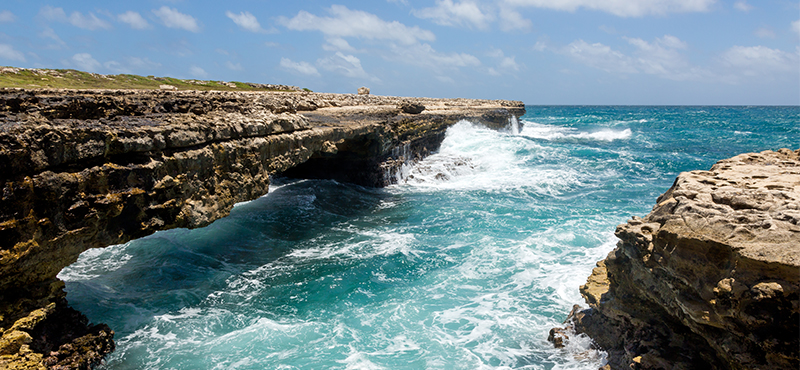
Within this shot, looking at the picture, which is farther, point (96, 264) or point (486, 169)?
point (486, 169)

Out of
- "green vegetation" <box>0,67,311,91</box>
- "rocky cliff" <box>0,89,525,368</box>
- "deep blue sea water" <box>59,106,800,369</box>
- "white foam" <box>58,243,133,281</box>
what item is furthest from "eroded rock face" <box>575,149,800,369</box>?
"green vegetation" <box>0,67,311,91</box>

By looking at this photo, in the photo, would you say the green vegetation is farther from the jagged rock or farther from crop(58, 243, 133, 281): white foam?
the jagged rock

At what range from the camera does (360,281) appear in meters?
7.56

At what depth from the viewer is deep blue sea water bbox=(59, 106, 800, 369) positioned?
214 inches

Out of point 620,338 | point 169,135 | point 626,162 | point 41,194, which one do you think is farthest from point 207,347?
point 626,162

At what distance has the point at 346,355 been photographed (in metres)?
5.39

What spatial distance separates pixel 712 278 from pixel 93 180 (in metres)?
6.46

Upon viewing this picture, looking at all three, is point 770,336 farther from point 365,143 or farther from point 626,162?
point 626,162

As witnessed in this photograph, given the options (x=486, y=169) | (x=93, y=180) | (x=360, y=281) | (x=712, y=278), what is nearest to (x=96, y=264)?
(x=93, y=180)

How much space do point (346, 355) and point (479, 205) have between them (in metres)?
8.08

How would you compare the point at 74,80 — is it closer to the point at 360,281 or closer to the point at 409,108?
the point at 409,108

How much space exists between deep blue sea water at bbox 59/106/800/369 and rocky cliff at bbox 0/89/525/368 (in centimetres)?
102

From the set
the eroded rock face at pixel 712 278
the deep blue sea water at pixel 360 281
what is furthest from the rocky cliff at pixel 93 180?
A: the eroded rock face at pixel 712 278

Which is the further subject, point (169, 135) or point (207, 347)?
point (169, 135)
